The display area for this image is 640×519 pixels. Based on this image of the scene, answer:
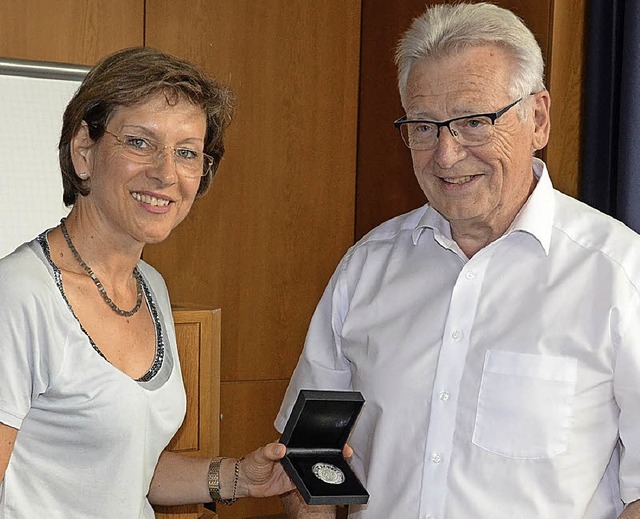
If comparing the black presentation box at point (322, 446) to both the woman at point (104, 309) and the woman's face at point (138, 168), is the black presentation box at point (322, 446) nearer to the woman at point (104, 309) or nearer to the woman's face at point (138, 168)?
the woman at point (104, 309)

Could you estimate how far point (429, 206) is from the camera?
2.08 metres

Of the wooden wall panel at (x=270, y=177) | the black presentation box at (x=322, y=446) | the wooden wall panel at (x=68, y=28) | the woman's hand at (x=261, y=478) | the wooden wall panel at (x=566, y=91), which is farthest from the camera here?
the wooden wall panel at (x=270, y=177)

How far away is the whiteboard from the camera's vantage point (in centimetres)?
328

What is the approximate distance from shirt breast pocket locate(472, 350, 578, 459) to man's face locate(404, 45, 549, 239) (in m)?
0.29

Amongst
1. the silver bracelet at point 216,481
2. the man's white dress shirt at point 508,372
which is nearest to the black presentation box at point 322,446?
the man's white dress shirt at point 508,372

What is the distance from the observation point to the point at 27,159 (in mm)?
3305

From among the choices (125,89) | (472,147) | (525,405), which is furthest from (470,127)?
(125,89)

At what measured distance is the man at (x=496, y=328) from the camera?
1786mm

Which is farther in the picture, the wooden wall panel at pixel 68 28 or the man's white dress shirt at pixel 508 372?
the wooden wall panel at pixel 68 28

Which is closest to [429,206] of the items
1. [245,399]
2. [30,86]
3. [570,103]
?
[570,103]

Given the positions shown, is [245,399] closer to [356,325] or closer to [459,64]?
[356,325]

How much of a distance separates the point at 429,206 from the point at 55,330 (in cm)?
82

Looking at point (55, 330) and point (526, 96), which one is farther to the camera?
point (526, 96)

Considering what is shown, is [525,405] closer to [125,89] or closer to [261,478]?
[261,478]
